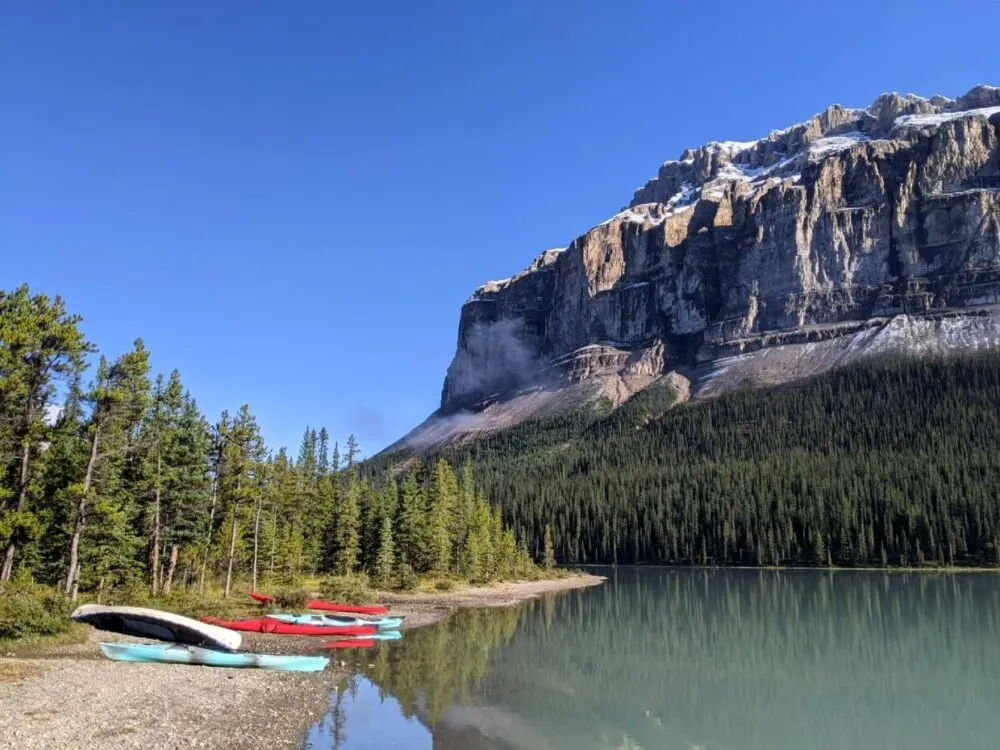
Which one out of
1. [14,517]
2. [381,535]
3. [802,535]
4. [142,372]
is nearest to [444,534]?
[381,535]

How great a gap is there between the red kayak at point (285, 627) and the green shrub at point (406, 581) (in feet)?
102

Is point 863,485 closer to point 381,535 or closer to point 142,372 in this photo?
point 381,535

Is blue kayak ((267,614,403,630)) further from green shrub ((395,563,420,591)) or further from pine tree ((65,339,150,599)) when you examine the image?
green shrub ((395,563,420,591))

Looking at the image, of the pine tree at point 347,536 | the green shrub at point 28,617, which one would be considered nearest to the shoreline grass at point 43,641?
the green shrub at point 28,617

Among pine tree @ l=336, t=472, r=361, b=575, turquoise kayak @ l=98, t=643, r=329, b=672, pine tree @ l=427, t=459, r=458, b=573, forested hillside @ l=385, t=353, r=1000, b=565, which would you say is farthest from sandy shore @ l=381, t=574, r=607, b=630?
forested hillside @ l=385, t=353, r=1000, b=565

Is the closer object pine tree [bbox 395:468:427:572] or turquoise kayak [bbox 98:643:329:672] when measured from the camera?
turquoise kayak [bbox 98:643:329:672]

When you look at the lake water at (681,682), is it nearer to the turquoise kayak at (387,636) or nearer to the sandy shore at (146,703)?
the turquoise kayak at (387,636)

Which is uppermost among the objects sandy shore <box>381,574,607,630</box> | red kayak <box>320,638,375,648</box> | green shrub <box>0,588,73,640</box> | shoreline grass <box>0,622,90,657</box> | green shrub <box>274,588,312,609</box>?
green shrub <box>0,588,73,640</box>

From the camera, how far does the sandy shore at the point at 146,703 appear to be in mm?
17484

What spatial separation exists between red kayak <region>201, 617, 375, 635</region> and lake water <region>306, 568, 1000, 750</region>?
3.00m

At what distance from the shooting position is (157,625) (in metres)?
30.4

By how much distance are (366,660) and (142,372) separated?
1896 centimetres

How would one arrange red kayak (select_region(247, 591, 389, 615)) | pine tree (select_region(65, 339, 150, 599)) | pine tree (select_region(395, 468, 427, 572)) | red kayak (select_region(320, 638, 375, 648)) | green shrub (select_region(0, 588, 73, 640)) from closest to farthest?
green shrub (select_region(0, 588, 73, 640)) → pine tree (select_region(65, 339, 150, 599)) → red kayak (select_region(320, 638, 375, 648)) → red kayak (select_region(247, 591, 389, 615)) → pine tree (select_region(395, 468, 427, 572))

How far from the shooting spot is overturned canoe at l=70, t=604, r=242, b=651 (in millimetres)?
29672
